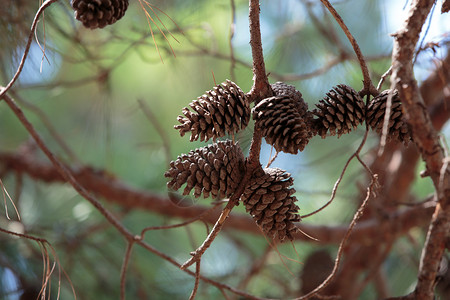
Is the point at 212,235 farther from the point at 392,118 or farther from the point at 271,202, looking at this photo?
the point at 392,118

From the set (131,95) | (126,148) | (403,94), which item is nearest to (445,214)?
(403,94)

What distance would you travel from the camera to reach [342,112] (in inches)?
21.6

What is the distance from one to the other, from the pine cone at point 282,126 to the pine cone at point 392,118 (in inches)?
3.1

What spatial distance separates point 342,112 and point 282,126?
0.24 ft

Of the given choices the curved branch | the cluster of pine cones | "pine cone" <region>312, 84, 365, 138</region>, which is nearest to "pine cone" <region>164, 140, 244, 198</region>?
the cluster of pine cones

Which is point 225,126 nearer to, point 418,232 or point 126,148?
point 418,232

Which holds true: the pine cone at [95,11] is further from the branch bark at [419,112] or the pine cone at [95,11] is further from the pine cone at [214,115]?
the branch bark at [419,112]

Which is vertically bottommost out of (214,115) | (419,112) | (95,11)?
(419,112)

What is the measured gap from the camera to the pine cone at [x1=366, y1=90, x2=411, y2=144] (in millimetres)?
545

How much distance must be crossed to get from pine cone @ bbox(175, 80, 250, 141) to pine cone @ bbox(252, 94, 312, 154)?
2 cm

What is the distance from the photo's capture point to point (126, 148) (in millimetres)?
2424

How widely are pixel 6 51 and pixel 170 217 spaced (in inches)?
21.6

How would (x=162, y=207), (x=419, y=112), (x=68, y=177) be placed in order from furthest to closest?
(x=162, y=207), (x=68, y=177), (x=419, y=112)

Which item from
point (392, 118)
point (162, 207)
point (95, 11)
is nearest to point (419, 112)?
point (392, 118)
